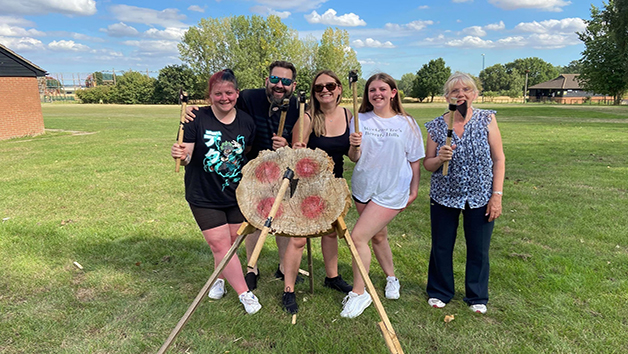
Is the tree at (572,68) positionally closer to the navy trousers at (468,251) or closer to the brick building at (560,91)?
the brick building at (560,91)

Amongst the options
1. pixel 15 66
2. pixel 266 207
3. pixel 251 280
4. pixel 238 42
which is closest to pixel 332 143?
pixel 266 207

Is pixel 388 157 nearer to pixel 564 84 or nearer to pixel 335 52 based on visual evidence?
pixel 335 52

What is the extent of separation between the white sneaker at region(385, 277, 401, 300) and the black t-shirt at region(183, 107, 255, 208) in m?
1.81

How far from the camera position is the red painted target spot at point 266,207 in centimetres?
280

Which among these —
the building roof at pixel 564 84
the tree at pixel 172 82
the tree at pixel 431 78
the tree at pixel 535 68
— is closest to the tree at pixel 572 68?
the tree at pixel 535 68

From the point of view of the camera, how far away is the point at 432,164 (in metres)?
3.29

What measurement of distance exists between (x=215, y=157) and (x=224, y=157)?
8 centimetres

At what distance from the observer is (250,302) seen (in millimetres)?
3557

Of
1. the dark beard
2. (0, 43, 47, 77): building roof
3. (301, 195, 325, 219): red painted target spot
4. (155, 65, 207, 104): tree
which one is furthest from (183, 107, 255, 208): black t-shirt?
(155, 65, 207, 104): tree

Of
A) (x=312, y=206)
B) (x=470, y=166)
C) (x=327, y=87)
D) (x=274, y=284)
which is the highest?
(x=327, y=87)

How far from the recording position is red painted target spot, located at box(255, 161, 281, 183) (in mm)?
2910

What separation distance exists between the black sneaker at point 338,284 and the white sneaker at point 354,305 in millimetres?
300

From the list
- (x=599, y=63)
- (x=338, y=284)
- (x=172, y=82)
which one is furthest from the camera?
(x=172, y=82)

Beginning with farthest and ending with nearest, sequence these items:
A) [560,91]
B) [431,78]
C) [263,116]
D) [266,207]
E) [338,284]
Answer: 1. [560,91]
2. [431,78]
3. [338,284]
4. [263,116]
5. [266,207]
